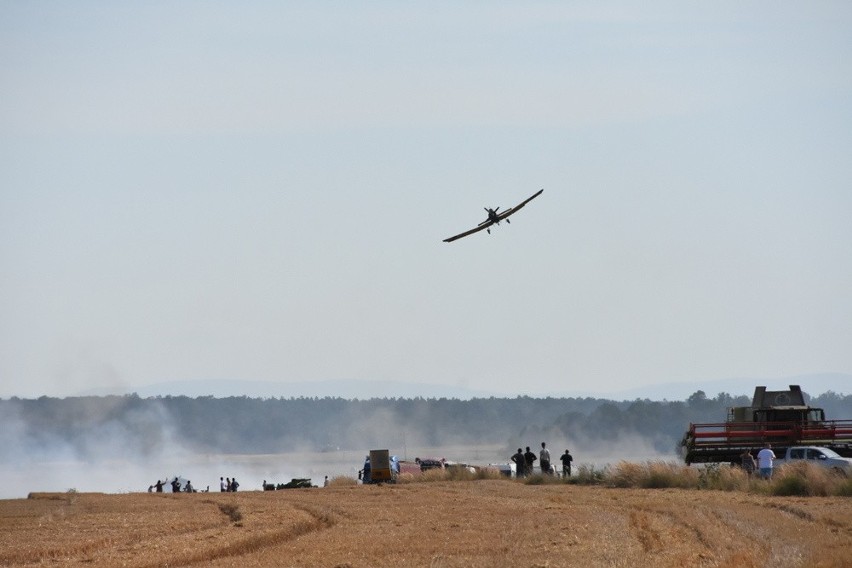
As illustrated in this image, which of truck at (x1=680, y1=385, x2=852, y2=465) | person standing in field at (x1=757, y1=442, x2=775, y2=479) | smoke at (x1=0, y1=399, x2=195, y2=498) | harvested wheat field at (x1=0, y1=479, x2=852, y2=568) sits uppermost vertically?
smoke at (x1=0, y1=399, x2=195, y2=498)

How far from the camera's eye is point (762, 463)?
4644 cm

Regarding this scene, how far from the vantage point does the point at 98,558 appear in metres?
26.5

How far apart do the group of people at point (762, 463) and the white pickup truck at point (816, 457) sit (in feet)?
1.12

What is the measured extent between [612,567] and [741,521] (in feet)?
29.3

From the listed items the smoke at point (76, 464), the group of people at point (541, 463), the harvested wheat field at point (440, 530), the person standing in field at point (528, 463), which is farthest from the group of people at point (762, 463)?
the smoke at point (76, 464)

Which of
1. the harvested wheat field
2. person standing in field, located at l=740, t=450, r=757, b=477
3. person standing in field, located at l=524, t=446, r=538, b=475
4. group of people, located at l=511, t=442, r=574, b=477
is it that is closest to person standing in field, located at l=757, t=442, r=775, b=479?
person standing in field, located at l=740, t=450, r=757, b=477

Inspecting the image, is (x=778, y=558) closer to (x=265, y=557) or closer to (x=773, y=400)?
(x=265, y=557)

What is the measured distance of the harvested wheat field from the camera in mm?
25703

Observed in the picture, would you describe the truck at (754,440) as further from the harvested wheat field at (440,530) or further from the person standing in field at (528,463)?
the harvested wheat field at (440,530)

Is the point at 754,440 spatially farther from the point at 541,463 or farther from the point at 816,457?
the point at 541,463

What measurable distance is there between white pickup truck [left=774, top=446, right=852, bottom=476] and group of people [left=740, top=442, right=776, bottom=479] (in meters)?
0.34

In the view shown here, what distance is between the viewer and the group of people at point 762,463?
4616 cm

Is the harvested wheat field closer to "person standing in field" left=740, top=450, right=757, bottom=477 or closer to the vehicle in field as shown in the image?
"person standing in field" left=740, top=450, right=757, bottom=477

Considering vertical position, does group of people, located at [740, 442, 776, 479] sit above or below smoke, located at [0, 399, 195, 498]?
below
